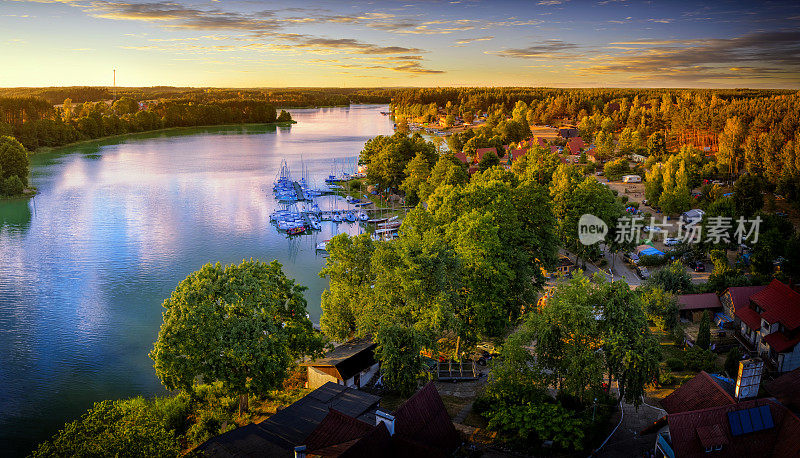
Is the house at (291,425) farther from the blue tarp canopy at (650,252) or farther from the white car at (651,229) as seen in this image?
the white car at (651,229)

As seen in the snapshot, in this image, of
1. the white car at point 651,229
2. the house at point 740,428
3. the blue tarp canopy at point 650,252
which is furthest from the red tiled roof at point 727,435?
the white car at point 651,229

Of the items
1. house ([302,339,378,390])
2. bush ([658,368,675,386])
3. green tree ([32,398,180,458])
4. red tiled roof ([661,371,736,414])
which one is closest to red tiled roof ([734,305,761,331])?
bush ([658,368,675,386])

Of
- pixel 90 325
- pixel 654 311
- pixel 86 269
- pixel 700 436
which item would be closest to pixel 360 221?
pixel 86 269

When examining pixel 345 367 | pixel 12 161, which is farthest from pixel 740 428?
pixel 12 161

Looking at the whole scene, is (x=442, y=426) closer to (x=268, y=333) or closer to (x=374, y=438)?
(x=374, y=438)

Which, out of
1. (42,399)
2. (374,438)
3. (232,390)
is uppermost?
(374,438)

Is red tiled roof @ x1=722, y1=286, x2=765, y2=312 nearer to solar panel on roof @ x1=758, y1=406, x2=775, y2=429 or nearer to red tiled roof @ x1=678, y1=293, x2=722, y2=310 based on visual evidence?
red tiled roof @ x1=678, y1=293, x2=722, y2=310
